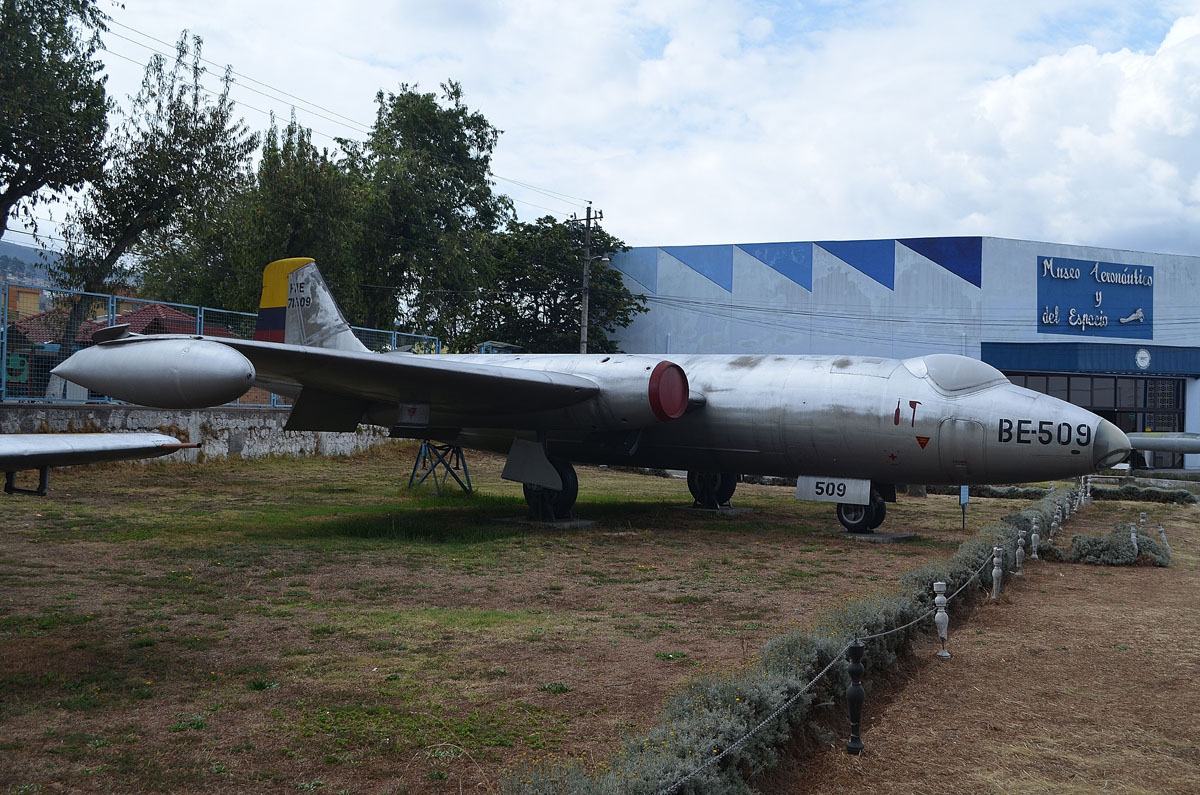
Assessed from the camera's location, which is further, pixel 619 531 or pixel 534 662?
pixel 619 531

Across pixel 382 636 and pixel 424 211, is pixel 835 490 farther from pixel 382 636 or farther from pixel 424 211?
pixel 424 211

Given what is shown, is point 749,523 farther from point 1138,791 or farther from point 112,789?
point 112,789

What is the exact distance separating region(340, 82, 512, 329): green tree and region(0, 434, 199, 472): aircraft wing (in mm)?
31892

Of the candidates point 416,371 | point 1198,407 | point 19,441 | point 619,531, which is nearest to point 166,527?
point 416,371

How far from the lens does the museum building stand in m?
45.3

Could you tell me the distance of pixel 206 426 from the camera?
22.2 meters

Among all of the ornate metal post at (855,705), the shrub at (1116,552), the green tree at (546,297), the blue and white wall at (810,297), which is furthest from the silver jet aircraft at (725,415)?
the blue and white wall at (810,297)

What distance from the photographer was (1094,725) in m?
5.97

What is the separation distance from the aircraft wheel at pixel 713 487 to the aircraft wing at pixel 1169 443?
7.52 meters

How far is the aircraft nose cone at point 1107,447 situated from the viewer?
1242 cm

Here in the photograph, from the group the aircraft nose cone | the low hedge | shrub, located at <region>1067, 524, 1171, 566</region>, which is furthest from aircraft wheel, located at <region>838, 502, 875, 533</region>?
the low hedge

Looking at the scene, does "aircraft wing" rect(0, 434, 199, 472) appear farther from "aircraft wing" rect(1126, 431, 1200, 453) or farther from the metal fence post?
"aircraft wing" rect(1126, 431, 1200, 453)

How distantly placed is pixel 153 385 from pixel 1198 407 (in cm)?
5256

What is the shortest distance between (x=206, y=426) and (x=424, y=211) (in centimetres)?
1955
